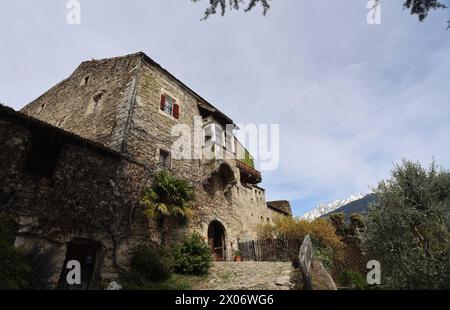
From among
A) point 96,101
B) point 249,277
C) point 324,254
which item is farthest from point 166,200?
point 324,254

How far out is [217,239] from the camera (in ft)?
48.6

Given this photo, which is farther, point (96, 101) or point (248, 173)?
point (248, 173)

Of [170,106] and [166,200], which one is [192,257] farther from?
[170,106]

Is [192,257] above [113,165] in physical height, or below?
below

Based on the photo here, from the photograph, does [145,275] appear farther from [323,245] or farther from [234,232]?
[323,245]

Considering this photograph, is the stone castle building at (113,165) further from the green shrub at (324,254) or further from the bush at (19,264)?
the green shrub at (324,254)

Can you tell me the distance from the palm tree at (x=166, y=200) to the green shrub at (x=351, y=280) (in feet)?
26.6

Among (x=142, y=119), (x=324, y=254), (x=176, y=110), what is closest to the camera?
(x=142, y=119)

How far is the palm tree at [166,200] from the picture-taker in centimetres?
1014

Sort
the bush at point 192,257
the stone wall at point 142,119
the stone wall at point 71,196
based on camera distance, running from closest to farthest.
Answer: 1. the stone wall at point 71,196
2. the bush at point 192,257
3. the stone wall at point 142,119

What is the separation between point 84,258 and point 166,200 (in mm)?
3519

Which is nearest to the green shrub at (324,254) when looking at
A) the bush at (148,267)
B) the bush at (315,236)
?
the bush at (315,236)

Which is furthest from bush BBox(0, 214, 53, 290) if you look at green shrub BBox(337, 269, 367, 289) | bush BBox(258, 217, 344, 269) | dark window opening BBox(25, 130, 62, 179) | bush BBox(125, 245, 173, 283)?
green shrub BBox(337, 269, 367, 289)
